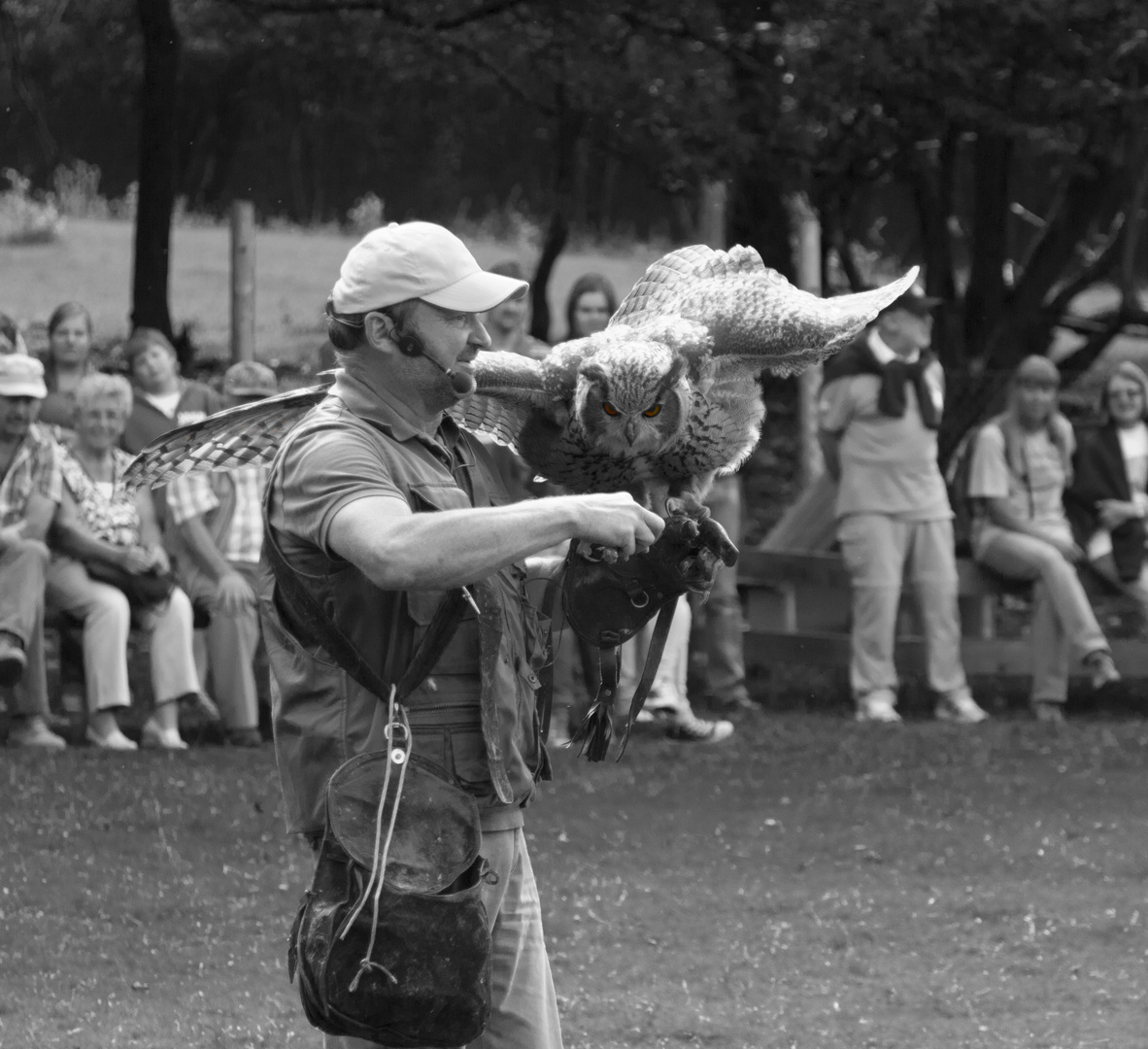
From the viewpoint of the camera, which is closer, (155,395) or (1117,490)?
(155,395)

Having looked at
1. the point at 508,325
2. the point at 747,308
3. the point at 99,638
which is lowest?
the point at 99,638

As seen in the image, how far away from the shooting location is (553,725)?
7191mm

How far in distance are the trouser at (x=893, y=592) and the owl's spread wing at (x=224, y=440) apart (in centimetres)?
503

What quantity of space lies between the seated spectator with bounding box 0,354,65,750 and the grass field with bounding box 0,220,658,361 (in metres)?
7.78

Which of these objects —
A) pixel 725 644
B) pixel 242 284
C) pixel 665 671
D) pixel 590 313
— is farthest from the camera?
pixel 242 284

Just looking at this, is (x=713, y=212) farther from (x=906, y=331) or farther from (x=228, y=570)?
(x=228, y=570)

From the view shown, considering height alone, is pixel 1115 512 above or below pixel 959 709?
above

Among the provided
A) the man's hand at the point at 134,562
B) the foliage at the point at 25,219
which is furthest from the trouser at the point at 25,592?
the foliage at the point at 25,219

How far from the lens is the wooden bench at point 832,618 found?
842 centimetres

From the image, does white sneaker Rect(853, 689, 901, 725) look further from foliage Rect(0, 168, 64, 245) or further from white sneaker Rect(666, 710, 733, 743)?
foliage Rect(0, 168, 64, 245)

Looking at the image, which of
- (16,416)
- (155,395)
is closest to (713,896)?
(16,416)

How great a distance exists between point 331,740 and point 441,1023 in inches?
18.2

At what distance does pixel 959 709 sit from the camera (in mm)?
7973

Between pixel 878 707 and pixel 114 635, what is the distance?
3326mm
